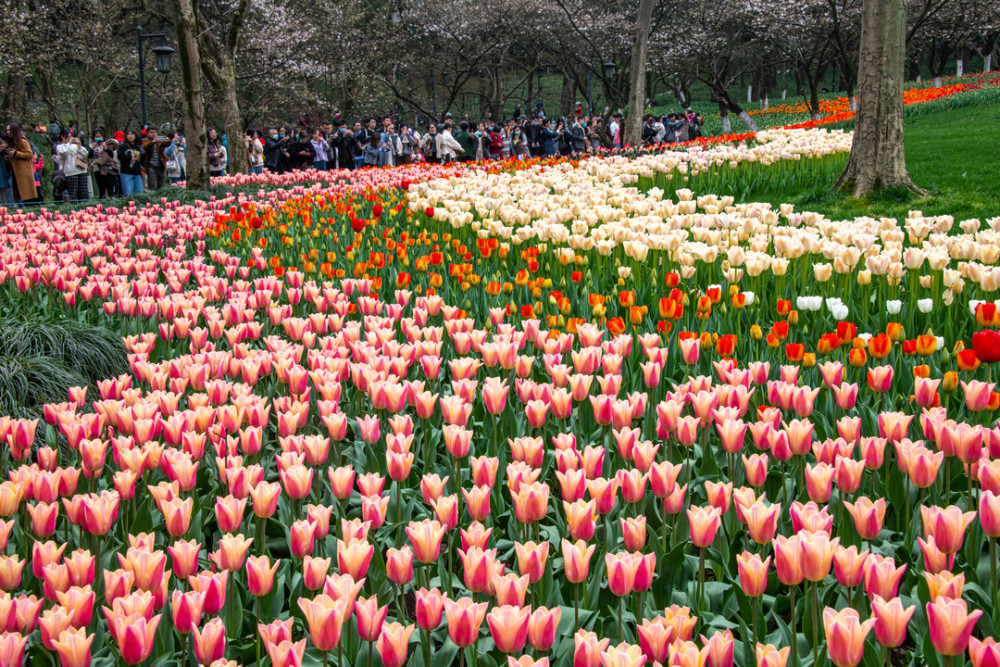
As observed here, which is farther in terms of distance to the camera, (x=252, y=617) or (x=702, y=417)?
(x=702, y=417)

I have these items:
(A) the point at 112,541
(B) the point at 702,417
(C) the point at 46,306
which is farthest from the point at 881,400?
(C) the point at 46,306

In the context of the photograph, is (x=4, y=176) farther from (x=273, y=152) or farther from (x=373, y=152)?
(x=273, y=152)

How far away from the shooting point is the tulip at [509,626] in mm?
1576

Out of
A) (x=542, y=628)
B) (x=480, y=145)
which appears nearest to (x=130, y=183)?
(x=480, y=145)

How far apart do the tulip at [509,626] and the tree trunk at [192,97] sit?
1310 centimetres

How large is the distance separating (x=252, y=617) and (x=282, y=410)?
3.09 ft

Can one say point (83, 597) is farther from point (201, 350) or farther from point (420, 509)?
point (201, 350)

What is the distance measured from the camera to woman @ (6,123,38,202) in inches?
583

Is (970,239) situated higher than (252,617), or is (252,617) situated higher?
(970,239)

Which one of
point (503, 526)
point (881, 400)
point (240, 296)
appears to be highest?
point (240, 296)

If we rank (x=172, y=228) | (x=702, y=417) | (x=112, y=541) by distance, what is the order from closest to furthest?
(x=112, y=541)
(x=702, y=417)
(x=172, y=228)

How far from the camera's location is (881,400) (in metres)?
3.21

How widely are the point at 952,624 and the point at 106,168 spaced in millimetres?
18138

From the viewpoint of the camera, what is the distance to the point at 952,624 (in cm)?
148
